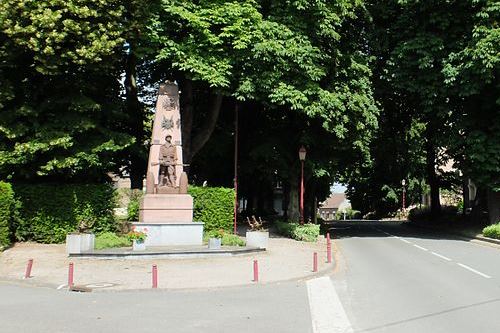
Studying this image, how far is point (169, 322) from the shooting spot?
9.16 meters

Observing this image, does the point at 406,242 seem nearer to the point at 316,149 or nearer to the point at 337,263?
the point at 316,149

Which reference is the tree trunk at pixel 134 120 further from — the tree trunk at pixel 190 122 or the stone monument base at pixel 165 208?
the stone monument base at pixel 165 208

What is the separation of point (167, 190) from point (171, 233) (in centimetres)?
208

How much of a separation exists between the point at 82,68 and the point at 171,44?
13.8ft

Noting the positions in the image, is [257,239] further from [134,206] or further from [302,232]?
[134,206]

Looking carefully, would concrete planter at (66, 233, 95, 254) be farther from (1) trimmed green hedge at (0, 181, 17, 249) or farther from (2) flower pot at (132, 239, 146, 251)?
(1) trimmed green hedge at (0, 181, 17, 249)

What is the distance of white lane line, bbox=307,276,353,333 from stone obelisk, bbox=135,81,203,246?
921 centimetres

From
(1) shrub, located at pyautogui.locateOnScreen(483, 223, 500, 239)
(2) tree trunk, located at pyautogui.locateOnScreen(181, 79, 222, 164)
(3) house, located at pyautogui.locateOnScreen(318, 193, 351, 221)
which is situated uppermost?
(2) tree trunk, located at pyautogui.locateOnScreen(181, 79, 222, 164)

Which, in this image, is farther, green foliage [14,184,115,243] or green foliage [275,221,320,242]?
green foliage [275,221,320,242]

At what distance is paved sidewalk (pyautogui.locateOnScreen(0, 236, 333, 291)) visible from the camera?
13927 millimetres

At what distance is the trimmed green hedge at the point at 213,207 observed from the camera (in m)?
28.1

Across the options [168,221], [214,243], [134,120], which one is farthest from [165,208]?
[134,120]

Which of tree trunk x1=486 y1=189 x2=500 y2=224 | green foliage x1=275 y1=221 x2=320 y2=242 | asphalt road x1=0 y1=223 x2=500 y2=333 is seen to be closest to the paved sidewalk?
asphalt road x1=0 y1=223 x2=500 y2=333

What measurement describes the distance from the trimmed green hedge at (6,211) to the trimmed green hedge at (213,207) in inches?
334
